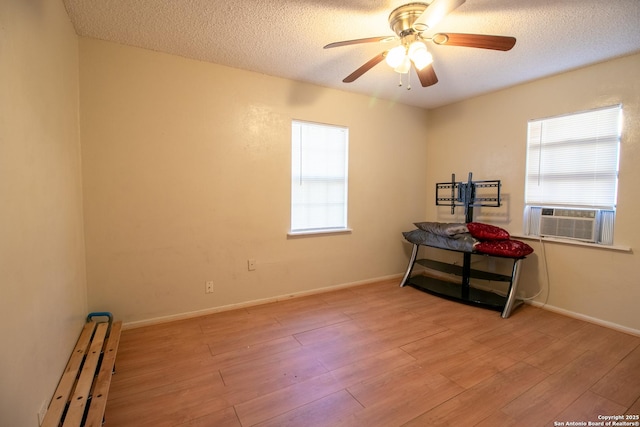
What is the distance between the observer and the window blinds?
8.89 feet

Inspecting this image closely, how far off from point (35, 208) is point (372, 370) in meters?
2.21

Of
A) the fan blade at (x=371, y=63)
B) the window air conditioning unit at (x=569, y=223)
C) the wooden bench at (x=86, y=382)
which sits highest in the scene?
the fan blade at (x=371, y=63)

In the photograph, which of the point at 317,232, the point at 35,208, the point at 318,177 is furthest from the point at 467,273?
the point at 35,208

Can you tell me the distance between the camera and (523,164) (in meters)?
3.29

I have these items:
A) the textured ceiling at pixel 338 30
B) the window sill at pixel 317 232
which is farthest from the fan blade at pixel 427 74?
the window sill at pixel 317 232

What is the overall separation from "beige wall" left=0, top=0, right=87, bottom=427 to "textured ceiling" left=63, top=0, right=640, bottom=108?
1.71 ft

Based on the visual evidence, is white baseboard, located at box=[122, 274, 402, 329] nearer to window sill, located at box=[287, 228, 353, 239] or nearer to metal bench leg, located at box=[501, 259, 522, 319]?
window sill, located at box=[287, 228, 353, 239]

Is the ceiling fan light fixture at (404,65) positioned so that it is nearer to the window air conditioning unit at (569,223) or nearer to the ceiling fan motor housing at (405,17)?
the ceiling fan motor housing at (405,17)

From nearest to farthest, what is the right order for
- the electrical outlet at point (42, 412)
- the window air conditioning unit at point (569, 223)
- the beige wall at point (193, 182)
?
the electrical outlet at point (42, 412)
the beige wall at point (193, 182)
the window air conditioning unit at point (569, 223)

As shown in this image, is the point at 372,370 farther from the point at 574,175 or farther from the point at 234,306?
the point at 574,175

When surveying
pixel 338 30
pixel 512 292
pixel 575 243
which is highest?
pixel 338 30

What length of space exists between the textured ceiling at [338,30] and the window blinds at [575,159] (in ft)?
1.81

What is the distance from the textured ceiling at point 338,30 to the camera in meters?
1.93

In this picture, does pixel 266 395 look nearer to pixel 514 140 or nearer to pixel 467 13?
pixel 467 13
